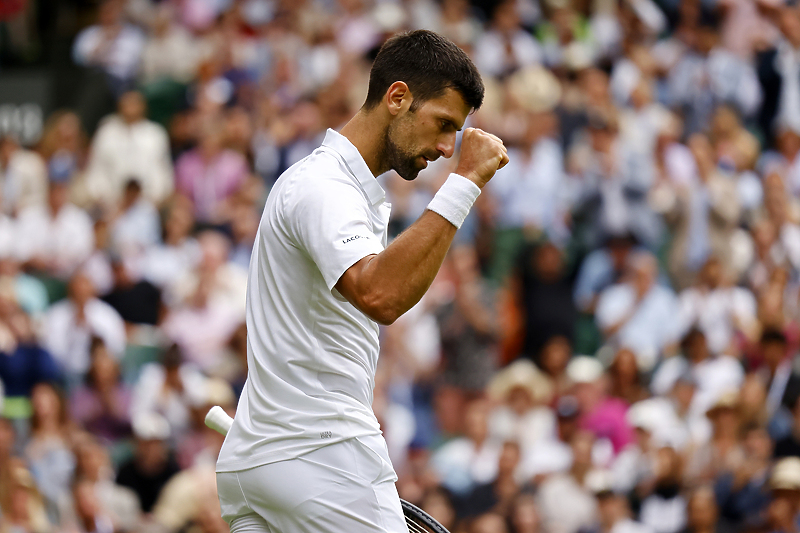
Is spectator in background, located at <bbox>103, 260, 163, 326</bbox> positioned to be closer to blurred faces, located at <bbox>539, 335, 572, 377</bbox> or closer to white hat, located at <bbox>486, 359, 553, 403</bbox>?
white hat, located at <bbox>486, 359, 553, 403</bbox>

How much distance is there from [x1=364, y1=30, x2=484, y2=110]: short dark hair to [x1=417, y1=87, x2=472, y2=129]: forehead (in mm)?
11

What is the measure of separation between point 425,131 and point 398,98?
0.11 meters

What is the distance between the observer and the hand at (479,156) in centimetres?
291

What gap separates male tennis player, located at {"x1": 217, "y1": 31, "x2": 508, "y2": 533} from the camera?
2.78 metres

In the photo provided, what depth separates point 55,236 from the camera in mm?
10484

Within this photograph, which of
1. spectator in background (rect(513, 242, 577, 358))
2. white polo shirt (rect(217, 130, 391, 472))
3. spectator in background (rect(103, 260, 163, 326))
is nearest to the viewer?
white polo shirt (rect(217, 130, 391, 472))

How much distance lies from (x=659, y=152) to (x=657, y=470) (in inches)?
156

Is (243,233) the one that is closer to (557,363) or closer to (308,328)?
(557,363)

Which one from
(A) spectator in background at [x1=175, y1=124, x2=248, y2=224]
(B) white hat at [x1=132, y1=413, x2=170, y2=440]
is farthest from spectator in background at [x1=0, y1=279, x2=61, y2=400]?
(A) spectator in background at [x1=175, y1=124, x2=248, y2=224]

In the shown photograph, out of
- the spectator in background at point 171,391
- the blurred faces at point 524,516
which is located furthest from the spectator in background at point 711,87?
the spectator in background at point 171,391

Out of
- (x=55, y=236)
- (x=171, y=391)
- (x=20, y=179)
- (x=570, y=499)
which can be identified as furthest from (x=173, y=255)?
(x=570, y=499)

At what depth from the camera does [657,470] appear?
809 cm

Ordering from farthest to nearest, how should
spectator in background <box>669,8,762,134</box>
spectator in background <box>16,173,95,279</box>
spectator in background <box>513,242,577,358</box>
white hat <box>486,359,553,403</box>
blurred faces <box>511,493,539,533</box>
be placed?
spectator in background <box>669,8,762,134</box>, spectator in background <box>16,173,95,279</box>, spectator in background <box>513,242,577,358</box>, white hat <box>486,359,553,403</box>, blurred faces <box>511,493,539,533</box>

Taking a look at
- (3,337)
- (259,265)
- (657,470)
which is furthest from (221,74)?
(259,265)
